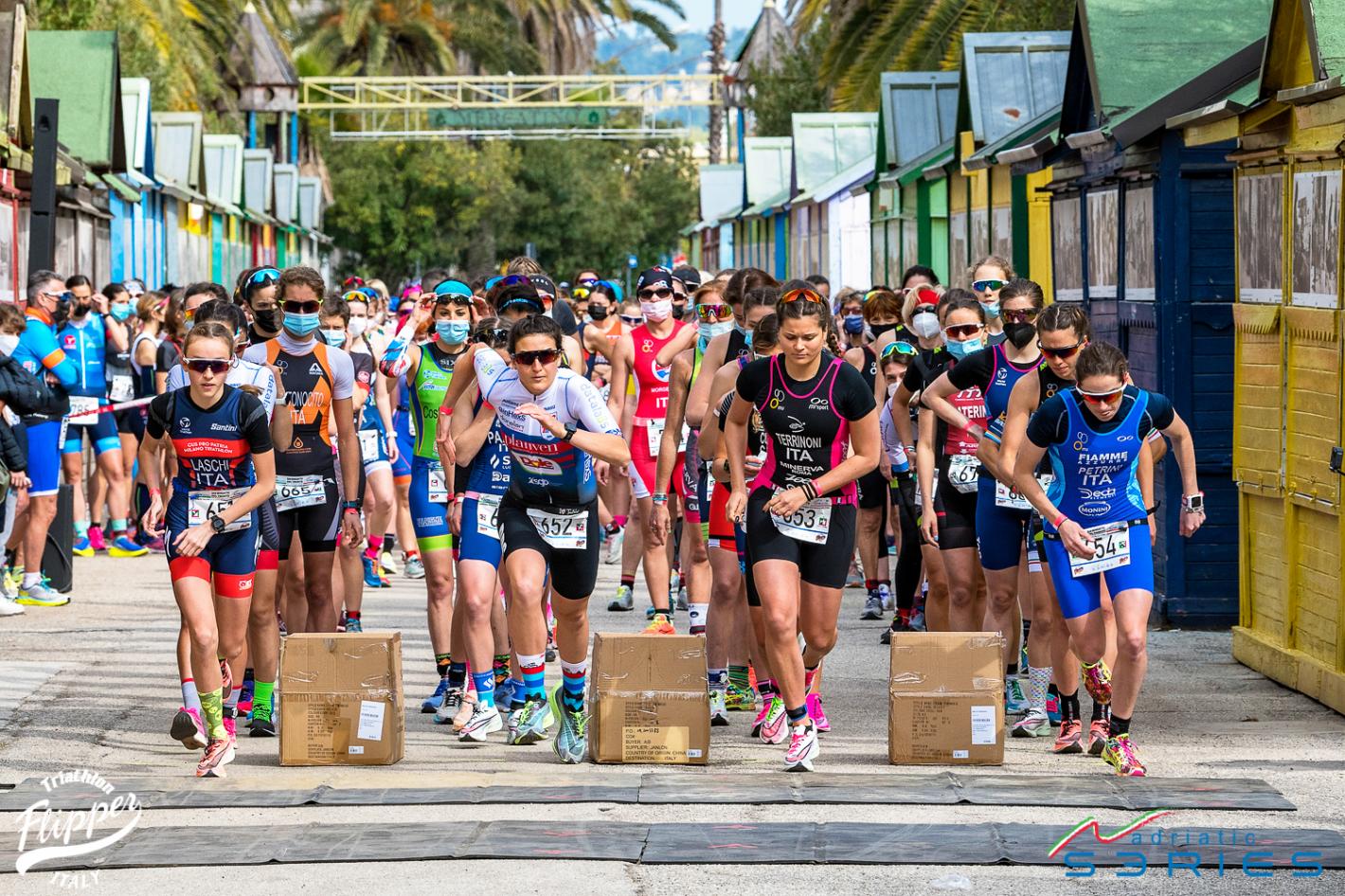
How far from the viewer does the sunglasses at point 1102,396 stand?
8141mm

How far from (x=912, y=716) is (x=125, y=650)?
547 centimetres

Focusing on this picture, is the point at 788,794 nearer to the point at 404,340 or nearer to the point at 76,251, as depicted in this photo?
the point at 404,340

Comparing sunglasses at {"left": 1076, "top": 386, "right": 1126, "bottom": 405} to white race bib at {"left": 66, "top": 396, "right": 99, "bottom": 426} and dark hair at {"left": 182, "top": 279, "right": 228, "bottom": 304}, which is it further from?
white race bib at {"left": 66, "top": 396, "right": 99, "bottom": 426}

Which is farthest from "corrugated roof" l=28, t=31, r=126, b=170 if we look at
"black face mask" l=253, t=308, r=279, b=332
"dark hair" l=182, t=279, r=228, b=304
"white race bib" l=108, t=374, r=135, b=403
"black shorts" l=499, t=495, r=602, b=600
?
"black shorts" l=499, t=495, r=602, b=600

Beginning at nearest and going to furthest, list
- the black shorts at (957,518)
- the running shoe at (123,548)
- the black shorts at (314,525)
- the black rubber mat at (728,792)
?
the black rubber mat at (728,792) < the black shorts at (314,525) < the black shorts at (957,518) < the running shoe at (123,548)

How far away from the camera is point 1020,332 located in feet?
31.0

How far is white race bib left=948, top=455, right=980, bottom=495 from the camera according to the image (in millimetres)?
9875

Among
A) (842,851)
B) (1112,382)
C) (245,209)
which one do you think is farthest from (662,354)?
(245,209)

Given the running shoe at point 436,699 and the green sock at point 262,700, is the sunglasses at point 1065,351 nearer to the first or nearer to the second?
the running shoe at point 436,699

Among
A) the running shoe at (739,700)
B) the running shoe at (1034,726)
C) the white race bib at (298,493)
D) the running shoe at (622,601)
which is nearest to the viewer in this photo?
the running shoe at (1034,726)

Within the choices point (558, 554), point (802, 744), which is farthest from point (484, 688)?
point (802, 744)

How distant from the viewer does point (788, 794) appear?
26.2ft

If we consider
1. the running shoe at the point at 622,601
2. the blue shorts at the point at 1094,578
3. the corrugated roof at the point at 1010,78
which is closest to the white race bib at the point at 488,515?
the blue shorts at the point at 1094,578

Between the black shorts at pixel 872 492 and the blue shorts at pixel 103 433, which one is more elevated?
the blue shorts at pixel 103 433
